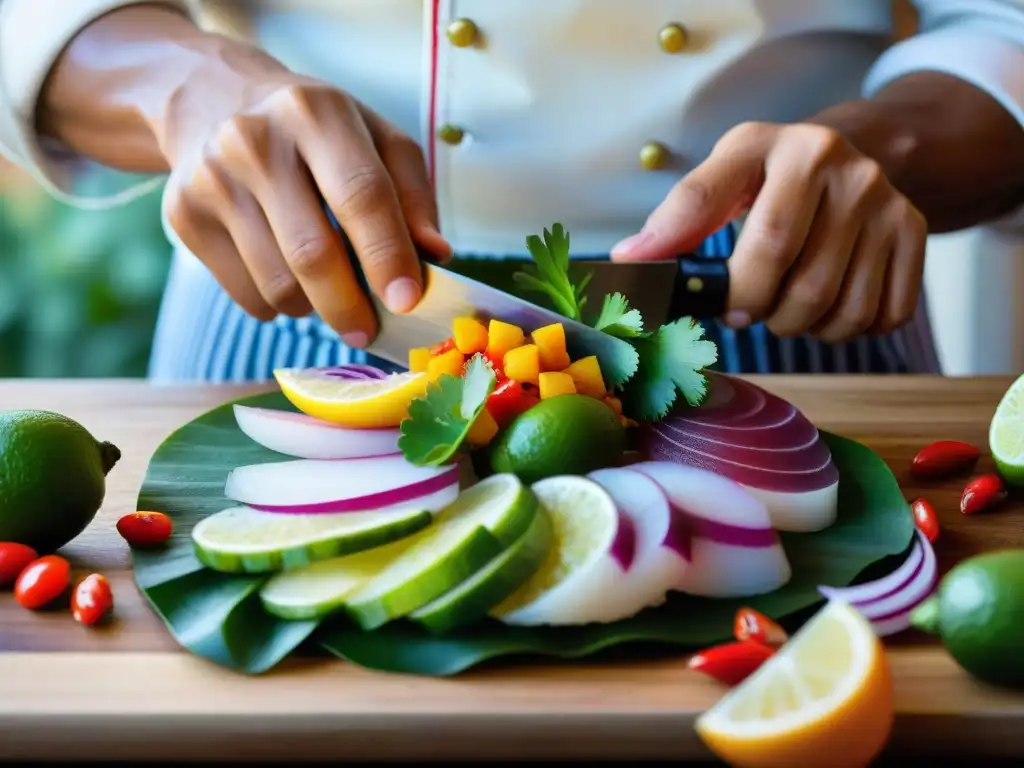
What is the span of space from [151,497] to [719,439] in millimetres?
723

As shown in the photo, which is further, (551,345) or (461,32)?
(461,32)

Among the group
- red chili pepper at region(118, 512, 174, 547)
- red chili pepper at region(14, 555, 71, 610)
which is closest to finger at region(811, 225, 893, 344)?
red chili pepper at region(118, 512, 174, 547)

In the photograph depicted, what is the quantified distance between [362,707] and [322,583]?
0.59 ft

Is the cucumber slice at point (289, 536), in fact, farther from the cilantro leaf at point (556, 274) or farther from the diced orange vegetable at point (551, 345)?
the cilantro leaf at point (556, 274)

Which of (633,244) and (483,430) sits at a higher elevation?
(633,244)

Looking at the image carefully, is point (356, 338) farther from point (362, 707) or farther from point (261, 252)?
point (362, 707)

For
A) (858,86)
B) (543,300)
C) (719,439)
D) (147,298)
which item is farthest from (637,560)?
(147,298)

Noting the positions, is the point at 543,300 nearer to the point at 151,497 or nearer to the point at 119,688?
the point at 151,497

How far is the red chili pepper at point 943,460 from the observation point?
61.7 inches

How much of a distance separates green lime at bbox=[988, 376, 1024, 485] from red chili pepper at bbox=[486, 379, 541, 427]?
65 centimetres

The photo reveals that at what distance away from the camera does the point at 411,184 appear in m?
1.69

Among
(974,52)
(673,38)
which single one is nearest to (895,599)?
(673,38)

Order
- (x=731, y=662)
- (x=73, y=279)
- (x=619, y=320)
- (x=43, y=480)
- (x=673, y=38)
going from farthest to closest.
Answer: (x=73, y=279), (x=673, y=38), (x=619, y=320), (x=43, y=480), (x=731, y=662)

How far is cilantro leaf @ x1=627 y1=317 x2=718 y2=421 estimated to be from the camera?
1.41 meters
